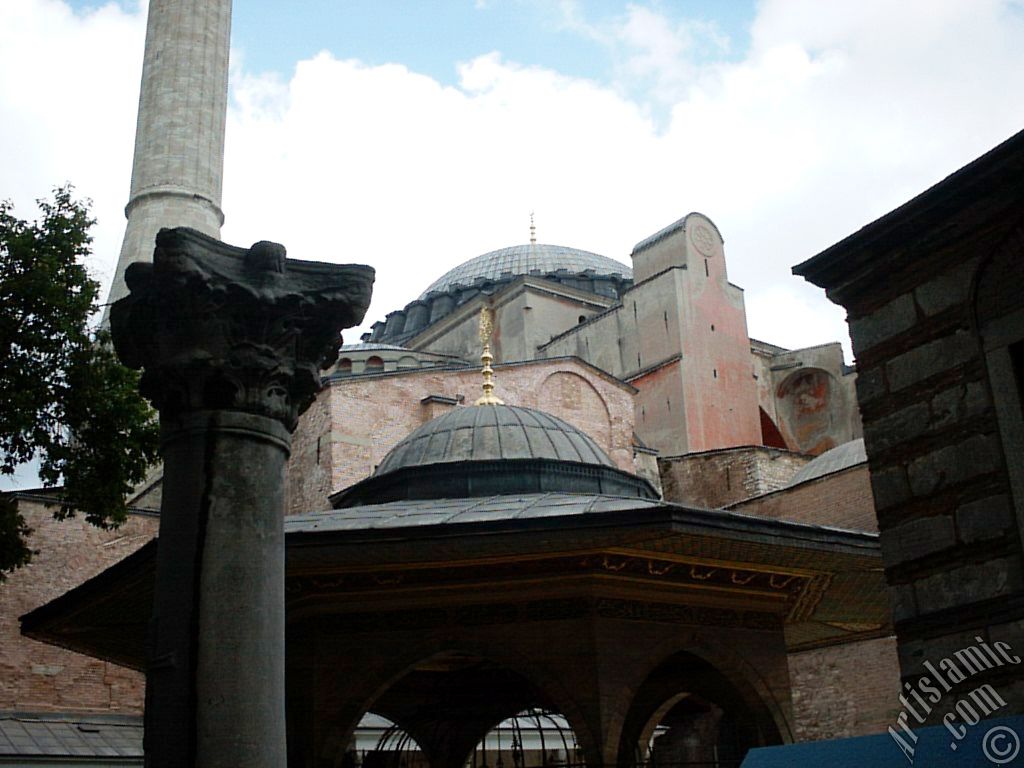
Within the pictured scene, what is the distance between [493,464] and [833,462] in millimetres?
12160

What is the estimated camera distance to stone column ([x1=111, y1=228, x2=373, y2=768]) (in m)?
4.04

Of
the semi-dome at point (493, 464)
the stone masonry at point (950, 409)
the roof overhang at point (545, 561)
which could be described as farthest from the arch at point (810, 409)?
the stone masonry at point (950, 409)

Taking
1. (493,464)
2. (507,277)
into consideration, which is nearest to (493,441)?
(493,464)

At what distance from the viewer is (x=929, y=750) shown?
11.6ft

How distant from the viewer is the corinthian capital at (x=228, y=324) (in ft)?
14.6

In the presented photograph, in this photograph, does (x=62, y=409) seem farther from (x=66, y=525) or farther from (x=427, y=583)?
(x=66, y=525)

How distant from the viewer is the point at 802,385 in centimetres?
2995

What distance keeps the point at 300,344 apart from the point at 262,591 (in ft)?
3.32

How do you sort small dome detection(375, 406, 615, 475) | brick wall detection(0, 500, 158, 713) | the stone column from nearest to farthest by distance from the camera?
1. the stone column
2. small dome detection(375, 406, 615, 475)
3. brick wall detection(0, 500, 158, 713)

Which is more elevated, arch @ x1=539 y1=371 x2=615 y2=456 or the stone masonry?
arch @ x1=539 y1=371 x2=615 y2=456

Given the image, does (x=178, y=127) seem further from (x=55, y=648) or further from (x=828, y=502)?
(x=828, y=502)

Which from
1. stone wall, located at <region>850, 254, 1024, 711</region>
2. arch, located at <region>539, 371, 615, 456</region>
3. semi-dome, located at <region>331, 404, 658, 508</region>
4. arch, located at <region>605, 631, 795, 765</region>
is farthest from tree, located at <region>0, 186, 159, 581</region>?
arch, located at <region>539, 371, 615, 456</region>

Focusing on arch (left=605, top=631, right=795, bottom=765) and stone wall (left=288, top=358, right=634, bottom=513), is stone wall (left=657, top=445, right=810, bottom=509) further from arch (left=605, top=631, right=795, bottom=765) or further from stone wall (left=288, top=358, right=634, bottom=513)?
arch (left=605, top=631, right=795, bottom=765)

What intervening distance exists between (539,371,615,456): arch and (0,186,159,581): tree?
12300mm
